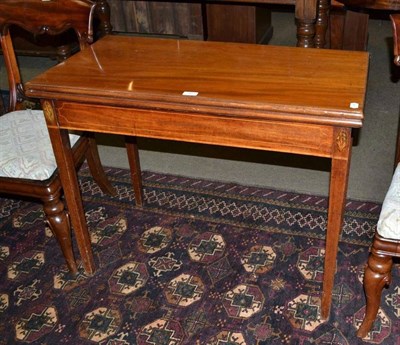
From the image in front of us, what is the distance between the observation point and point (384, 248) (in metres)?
1.50

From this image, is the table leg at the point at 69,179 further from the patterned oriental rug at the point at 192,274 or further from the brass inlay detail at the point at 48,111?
the patterned oriental rug at the point at 192,274

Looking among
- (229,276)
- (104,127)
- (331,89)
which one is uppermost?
(331,89)

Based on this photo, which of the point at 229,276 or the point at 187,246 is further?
the point at 187,246

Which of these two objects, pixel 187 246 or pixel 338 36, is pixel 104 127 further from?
pixel 338 36

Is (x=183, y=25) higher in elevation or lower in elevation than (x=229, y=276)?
higher

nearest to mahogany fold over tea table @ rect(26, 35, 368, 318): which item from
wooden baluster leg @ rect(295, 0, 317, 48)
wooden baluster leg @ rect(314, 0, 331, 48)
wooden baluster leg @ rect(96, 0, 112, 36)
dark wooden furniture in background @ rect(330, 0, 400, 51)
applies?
wooden baluster leg @ rect(295, 0, 317, 48)

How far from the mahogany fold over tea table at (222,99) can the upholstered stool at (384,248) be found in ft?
0.38

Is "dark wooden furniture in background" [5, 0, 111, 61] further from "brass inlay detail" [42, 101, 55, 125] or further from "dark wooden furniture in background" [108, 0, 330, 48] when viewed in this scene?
"brass inlay detail" [42, 101, 55, 125]

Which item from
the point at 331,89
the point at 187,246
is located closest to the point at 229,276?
the point at 187,246

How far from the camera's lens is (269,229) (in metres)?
2.22

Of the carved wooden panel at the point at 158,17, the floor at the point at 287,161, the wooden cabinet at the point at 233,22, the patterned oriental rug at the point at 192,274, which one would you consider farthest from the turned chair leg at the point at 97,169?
the wooden cabinet at the point at 233,22

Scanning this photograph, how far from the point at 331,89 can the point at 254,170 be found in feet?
4.02

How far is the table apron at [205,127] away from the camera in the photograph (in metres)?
1.41

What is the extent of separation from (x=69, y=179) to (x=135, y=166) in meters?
0.55
